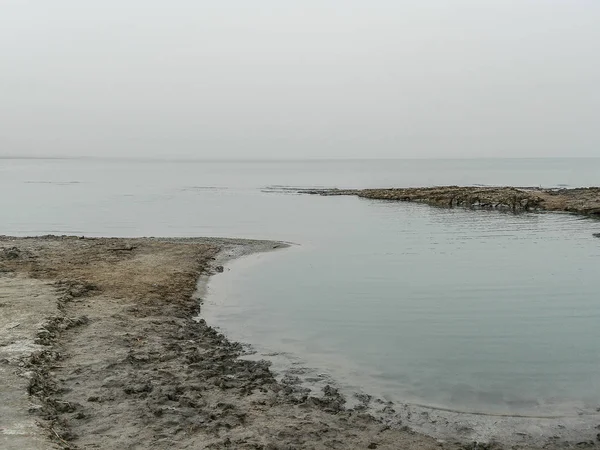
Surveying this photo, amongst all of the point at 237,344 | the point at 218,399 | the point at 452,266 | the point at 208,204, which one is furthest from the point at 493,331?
the point at 208,204

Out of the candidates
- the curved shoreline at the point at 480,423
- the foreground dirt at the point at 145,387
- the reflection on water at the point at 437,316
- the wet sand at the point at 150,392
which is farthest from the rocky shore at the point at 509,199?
the wet sand at the point at 150,392

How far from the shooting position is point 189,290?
51.7ft

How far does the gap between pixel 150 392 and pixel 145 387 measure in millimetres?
173

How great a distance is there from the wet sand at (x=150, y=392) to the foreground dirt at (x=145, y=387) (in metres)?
0.02

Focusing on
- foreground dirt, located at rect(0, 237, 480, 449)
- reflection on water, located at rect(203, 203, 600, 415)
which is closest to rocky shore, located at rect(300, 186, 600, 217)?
reflection on water, located at rect(203, 203, 600, 415)

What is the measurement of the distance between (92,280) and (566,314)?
523 inches

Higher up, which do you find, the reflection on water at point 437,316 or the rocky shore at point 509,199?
the rocky shore at point 509,199

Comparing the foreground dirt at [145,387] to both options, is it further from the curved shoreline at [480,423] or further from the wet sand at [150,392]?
the curved shoreline at [480,423]

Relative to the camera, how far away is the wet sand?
21.9ft

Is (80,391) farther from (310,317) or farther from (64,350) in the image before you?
(310,317)

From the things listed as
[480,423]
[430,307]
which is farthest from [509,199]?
[480,423]

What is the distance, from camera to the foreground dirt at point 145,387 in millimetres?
6680

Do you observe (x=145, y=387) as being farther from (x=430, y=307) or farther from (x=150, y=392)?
(x=430, y=307)

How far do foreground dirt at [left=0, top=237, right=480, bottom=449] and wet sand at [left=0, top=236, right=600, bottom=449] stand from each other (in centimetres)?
2
